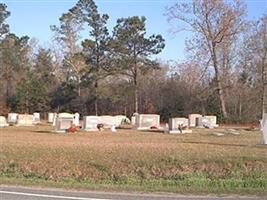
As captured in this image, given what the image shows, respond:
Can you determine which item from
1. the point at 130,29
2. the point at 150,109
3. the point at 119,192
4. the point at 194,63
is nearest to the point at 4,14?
the point at 130,29

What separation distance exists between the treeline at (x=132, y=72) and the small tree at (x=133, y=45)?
0.45 feet

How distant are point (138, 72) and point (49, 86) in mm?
16689

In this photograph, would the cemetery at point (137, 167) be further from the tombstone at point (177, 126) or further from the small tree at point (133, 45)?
the small tree at point (133, 45)

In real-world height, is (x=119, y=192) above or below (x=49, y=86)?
below

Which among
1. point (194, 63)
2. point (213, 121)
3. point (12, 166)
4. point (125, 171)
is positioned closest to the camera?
point (125, 171)

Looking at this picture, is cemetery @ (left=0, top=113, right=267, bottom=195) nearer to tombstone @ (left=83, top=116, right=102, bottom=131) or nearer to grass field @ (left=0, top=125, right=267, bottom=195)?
grass field @ (left=0, top=125, right=267, bottom=195)

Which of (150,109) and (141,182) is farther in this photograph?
(150,109)

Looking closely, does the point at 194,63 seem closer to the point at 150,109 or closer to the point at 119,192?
the point at 150,109

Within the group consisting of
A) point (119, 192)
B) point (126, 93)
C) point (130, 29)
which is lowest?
point (119, 192)

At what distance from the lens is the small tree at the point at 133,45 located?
71.7m

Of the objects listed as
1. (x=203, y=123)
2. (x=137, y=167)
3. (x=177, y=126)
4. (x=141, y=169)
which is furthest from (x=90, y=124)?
(x=141, y=169)

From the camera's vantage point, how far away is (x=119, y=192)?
12188mm

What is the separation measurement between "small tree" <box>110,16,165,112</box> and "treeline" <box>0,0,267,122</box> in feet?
0.45

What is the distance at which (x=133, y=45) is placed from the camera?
7219cm
